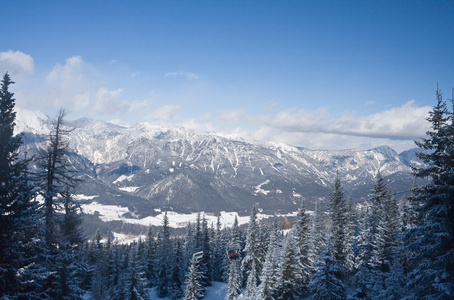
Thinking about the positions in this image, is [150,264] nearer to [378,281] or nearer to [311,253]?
[311,253]

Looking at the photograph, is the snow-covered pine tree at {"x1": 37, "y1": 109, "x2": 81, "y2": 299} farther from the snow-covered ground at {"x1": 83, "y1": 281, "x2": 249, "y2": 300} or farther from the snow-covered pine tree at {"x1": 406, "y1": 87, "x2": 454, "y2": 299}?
the snow-covered ground at {"x1": 83, "y1": 281, "x2": 249, "y2": 300}

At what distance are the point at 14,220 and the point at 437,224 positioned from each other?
77.4ft

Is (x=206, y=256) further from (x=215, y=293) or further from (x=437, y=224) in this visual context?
(x=437, y=224)

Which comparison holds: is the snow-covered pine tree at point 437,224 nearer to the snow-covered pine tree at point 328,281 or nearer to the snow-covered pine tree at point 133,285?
the snow-covered pine tree at point 328,281

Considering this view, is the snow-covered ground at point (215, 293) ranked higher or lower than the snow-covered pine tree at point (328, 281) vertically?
lower

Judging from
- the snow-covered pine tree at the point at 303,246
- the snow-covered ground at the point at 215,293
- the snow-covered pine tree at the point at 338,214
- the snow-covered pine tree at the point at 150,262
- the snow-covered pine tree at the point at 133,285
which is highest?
the snow-covered pine tree at the point at 338,214

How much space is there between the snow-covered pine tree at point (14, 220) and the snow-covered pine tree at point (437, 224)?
2192cm

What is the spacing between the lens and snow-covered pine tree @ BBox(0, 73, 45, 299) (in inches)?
580

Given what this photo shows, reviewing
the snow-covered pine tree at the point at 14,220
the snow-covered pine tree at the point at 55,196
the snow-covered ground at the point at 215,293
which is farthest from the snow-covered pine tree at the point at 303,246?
the snow-covered pine tree at the point at 14,220

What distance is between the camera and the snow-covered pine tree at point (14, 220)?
580 inches

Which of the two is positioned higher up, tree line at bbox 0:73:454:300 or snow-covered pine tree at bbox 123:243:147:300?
tree line at bbox 0:73:454:300

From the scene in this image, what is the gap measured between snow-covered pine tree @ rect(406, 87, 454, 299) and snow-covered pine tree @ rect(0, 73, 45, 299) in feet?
71.9

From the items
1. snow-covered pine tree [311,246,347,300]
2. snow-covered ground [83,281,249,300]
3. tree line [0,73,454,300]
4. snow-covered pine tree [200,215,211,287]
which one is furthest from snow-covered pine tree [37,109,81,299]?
snow-covered pine tree [200,215,211,287]

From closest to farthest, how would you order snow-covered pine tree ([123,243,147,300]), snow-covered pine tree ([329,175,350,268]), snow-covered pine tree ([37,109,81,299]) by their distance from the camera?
snow-covered pine tree ([37,109,81,299])
snow-covered pine tree ([329,175,350,268])
snow-covered pine tree ([123,243,147,300])
